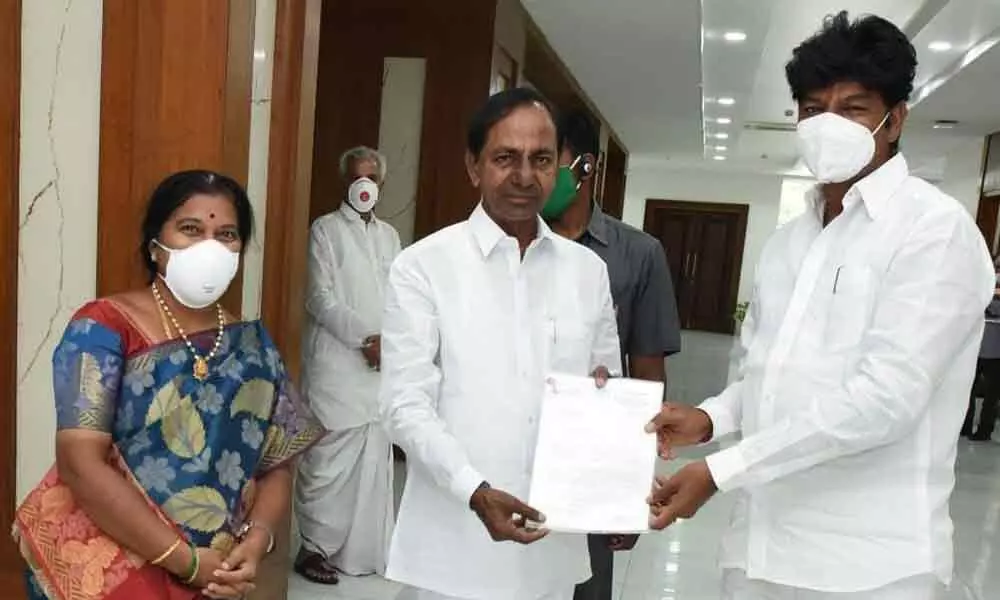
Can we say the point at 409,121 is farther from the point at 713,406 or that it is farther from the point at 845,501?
the point at 845,501

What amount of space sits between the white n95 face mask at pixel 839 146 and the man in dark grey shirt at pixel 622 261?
86 centimetres

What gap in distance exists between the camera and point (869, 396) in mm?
1320

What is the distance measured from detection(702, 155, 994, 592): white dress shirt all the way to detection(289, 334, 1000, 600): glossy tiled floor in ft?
6.70

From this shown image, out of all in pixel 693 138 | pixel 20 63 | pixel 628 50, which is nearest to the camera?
pixel 20 63

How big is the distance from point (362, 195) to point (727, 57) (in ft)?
14.2

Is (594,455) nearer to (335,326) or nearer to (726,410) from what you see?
(726,410)

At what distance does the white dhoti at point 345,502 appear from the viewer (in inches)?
130

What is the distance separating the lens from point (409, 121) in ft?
16.0

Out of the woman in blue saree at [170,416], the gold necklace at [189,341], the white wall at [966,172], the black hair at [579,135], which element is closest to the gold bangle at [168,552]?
the woman in blue saree at [170,416]

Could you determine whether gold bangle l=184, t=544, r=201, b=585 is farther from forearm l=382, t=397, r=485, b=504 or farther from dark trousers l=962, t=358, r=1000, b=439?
dark trousers l=962, t=358, r=1000, b=439

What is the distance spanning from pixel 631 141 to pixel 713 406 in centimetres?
1108

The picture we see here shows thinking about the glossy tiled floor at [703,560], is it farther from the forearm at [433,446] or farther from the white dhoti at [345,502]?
the forearm at [433,446]

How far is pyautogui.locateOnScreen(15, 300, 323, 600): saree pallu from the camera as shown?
1.43 metres

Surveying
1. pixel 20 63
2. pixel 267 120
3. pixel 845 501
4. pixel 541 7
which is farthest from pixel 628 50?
pixel 845 501
